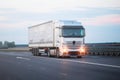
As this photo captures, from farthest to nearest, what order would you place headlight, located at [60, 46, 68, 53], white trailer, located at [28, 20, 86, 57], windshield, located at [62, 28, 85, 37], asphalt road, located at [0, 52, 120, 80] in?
windshield, located at [62, 28, 85, 37] → white trailer, located at [28, 20, 86, 57] → headlight, located at [60, 46, 68, 53] → asphalt road, located at [0, 52, 120, 80]

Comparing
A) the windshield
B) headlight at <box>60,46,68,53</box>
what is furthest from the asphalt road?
the windshield

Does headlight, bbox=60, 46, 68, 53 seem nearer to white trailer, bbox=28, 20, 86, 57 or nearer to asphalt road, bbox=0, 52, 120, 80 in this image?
white trailer, bbox=28, 20, 86, 57

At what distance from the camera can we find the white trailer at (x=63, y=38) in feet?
114

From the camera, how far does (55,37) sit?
3700cm

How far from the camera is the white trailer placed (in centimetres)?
3484

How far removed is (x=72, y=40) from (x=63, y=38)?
993 millimetres

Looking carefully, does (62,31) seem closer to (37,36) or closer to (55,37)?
(55,37)

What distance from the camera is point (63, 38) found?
1385 inches

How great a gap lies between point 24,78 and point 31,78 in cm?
34

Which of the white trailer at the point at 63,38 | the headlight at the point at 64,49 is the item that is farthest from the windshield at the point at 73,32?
the headlight at the point at 64,49

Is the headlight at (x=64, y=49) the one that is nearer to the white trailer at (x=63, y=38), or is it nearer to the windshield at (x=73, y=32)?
the white trailer at (x=63, y=38)

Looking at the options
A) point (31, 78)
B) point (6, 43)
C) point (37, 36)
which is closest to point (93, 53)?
point (37, 36)

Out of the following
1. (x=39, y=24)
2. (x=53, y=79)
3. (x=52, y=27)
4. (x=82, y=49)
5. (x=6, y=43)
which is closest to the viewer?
(x=53, y=79)

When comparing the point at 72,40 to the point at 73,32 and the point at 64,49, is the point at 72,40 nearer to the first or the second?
the point at 73,32
